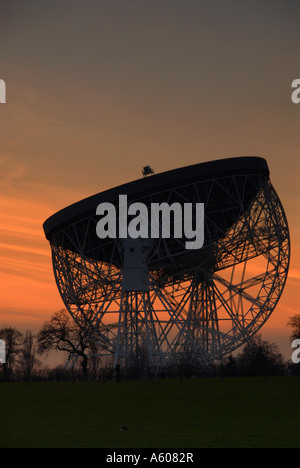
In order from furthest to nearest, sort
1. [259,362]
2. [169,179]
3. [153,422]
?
[259,362], [169,179], [153,422]

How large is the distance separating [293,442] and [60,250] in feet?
171

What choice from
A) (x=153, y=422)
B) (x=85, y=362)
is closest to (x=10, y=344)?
(x=85, y=362)

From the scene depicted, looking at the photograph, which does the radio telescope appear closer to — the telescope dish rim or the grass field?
the telescope dish rim

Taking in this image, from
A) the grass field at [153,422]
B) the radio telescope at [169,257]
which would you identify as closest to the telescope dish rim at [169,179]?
the radio telescope at [169,257]

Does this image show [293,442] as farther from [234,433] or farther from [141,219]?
[141,219]

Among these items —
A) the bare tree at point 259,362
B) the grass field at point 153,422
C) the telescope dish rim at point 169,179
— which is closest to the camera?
the grass field at point 153,422

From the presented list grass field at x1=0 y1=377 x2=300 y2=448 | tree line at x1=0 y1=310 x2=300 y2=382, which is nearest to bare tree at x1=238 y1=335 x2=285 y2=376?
tree line at x1=0 y1=310 x2=300 y2=382

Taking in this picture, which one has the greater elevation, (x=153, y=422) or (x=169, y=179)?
(x=169, y=179)

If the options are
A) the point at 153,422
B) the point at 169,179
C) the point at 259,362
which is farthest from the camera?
the point at 259,362

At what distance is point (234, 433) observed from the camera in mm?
20109

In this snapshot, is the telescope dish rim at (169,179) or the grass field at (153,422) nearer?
the grass field at (153,422)

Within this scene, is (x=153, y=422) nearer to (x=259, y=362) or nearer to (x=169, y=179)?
(x=169, y=179)

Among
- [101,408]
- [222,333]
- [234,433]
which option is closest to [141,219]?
[222,333]

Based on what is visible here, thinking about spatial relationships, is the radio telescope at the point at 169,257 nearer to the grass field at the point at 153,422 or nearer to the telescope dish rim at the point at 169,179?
the telescope dish rim at the point at 169,179
